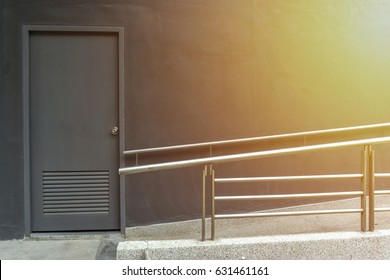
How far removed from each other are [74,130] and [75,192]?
68cm

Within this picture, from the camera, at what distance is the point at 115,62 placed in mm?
4465

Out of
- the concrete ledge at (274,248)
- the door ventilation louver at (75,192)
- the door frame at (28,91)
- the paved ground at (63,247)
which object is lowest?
the paved ground at (63,247)

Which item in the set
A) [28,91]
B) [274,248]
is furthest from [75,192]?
[274,248]

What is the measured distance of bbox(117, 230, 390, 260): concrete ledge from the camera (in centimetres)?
316

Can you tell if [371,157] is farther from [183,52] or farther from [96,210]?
[96,210]

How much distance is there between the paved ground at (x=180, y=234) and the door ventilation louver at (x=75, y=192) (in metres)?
0.28

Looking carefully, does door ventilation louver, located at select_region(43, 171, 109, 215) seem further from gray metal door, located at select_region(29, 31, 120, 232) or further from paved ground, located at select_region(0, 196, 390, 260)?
paved ground, located at select_region(0, 196, 390, 260)

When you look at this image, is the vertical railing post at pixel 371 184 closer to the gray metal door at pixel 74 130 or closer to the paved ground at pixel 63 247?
the paved ground at pixel 63 247

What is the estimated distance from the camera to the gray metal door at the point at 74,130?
4379mm

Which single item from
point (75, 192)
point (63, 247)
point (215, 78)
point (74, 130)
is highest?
point (215, 78)

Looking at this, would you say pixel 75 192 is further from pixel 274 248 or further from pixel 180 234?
pixel 274 248

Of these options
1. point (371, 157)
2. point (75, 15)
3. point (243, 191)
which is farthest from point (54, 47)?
point (371, 157)

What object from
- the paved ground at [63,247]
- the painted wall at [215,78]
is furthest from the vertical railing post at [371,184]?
the paved ground at [63,247]

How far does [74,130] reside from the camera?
14.5 ft
